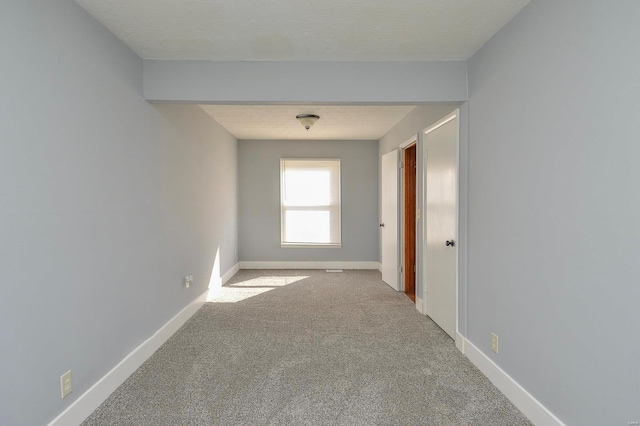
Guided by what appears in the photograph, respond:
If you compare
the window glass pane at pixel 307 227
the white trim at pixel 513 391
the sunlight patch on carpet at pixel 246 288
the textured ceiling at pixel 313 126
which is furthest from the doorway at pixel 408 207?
the white trim at pixel 513 391

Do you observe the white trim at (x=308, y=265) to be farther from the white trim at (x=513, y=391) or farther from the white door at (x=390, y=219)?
the white trim at (x=513, y=391)

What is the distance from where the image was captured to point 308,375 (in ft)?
9.15

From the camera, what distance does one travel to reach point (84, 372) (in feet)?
7.44

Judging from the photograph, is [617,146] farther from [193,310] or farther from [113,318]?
[193,310]

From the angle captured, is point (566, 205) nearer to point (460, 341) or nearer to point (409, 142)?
point (460, 341)

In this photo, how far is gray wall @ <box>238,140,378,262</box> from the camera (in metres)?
6.96

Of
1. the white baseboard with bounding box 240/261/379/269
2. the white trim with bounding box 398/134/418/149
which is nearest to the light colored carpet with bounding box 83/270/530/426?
the white trim with bounding box 398/134/418/149

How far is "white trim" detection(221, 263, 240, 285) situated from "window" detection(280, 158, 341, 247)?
3.11ft

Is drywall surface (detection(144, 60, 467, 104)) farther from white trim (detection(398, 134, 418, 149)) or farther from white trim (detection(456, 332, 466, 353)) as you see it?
white trim (detection(456, 332, 466, 353))

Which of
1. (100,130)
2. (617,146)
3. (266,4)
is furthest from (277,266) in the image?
(617,146)

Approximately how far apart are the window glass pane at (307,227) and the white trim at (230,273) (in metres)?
1.05

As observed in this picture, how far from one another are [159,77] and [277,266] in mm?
4507

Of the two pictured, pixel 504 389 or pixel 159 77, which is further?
pixel 159 77

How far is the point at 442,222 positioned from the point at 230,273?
151 inches
